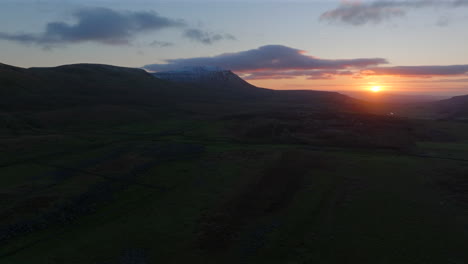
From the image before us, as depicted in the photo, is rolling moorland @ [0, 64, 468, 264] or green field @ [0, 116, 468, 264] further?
rolling moorland @ [0, 64, 468, 264]

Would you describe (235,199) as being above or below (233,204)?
above

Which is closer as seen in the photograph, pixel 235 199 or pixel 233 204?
pixel 233 204

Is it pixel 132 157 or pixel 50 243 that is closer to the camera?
pixel 50 243

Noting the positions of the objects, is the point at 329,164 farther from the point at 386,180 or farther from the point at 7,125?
the point at 7,125

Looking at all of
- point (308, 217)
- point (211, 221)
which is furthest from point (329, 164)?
point (211, 221)

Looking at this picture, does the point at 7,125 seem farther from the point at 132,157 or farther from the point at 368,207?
the point at 368,207

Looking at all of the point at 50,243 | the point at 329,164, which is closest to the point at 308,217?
the point at 329,164

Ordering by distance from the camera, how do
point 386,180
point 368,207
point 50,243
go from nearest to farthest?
point 50,243 → point 368,207 → point 386,180

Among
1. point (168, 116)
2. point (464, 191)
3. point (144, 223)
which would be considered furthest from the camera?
point (168, 116)

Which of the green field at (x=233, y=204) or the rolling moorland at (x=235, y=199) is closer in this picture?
the green field at (x=233, y=204)
